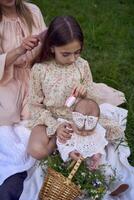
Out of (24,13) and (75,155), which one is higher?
(24,13)

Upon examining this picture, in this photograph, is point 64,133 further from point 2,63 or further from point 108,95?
point 108,95

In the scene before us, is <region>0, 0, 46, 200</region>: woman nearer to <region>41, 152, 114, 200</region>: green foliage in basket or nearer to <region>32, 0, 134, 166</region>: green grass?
<region>41, 152, 114, 200</region>: green foliage in basket

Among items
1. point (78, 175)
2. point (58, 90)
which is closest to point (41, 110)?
point (58, 90)

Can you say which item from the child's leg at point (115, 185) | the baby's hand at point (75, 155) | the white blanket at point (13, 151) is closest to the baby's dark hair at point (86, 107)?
the baby's hand at point (75, 155)

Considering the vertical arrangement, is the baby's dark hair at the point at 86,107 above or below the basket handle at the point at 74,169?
above

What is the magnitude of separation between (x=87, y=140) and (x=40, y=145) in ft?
1.01

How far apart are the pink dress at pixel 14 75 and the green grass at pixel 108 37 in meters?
0.81

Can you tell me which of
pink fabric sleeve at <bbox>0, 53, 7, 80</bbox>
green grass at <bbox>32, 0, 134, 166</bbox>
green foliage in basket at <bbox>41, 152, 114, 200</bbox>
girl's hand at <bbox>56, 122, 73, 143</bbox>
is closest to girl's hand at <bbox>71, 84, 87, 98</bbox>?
girl's hand at <bbox>56, 122, 73, 143</bbox>

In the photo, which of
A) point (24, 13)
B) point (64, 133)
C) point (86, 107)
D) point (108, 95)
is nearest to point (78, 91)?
point (86, 107)

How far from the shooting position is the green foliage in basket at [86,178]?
2941 mm

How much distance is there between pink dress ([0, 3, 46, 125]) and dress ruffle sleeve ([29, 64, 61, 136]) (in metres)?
0.15

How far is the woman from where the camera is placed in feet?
10.9

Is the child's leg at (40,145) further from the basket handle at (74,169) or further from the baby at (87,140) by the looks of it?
the basket handle at (74,169)

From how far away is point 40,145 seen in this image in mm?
3221
